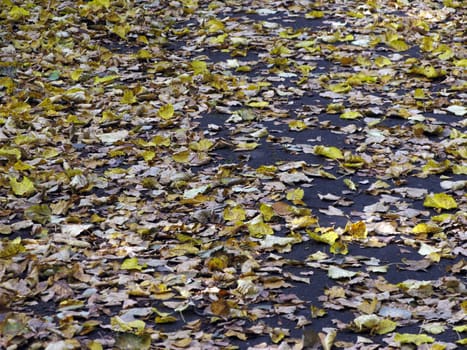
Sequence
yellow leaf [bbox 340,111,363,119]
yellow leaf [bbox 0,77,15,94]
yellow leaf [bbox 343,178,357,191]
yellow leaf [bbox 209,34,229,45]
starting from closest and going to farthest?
yellow leaf [bbox 343,178,357,191], yellow leaf [bbox 340,111,363,119], yellow leaf [bbox 0,77,15,94], yellow leaf [bbox 209,34,229,45]

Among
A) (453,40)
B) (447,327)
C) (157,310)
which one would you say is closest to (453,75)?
(453,40)

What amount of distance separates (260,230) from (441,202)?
1.08m

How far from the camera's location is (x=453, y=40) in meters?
7.46

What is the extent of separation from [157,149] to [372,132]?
1514 millimetres

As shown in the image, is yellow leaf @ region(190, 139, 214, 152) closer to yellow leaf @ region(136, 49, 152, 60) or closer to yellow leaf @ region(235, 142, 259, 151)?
yellow leaf @ region(235, 142, 259, 151)

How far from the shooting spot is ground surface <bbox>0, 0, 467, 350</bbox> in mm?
3615

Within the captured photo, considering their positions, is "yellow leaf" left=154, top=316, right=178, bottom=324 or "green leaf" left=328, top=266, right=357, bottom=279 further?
"green leaf" left=328, top=266, right=357, bottom=279

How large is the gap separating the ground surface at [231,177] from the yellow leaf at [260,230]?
0.03 metres

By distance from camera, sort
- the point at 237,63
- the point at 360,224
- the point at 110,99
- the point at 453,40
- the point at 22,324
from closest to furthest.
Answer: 1. the point at 22,324
2. the point at 360,224
3. the point at 110,99
4. the point at 237,63
5. the point at 453,40

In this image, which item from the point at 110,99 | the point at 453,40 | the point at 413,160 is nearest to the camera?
the point at 413,160

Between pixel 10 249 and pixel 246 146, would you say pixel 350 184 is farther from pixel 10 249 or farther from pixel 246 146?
pixel 10 249

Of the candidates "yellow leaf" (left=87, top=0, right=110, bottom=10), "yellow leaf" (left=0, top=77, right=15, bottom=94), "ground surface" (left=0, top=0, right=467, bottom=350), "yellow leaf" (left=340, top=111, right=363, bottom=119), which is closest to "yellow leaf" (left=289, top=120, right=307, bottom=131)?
"ground surface" (left=0, top=0, right=467, bottom=350)

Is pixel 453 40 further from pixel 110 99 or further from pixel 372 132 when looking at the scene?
→ pixel 110 99

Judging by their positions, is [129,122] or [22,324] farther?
[129,122]
